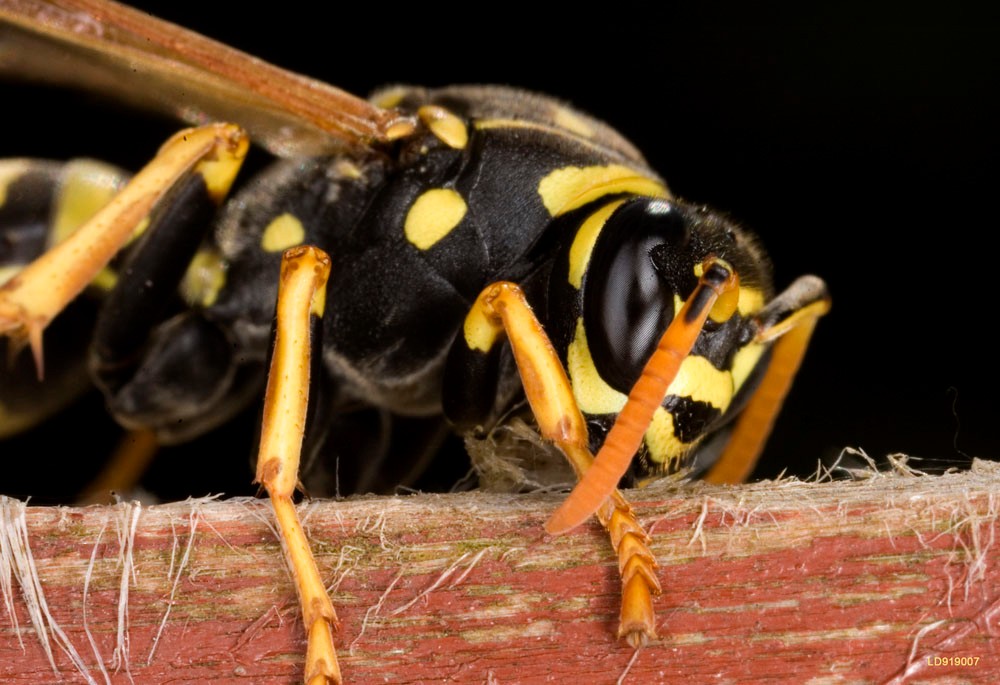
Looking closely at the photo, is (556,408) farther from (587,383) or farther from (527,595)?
(527,595)

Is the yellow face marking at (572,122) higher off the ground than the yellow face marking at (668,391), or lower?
higher

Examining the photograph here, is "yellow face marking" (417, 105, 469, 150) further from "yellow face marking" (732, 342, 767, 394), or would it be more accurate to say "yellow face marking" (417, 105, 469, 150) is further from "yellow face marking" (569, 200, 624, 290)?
"yellow face marking" (732, 342, 767, 394)

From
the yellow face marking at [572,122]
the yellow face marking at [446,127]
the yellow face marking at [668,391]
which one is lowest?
the yellow face marking at [668,391]

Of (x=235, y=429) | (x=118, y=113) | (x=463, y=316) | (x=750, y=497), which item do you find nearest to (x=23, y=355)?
(x=118, y=113)

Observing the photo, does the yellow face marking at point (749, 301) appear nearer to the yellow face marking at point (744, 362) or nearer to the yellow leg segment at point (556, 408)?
the yellow face marking at point (744, 362)

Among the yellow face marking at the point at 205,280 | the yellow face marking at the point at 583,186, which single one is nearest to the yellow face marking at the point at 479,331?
the yellow face marking at the point at 583,186

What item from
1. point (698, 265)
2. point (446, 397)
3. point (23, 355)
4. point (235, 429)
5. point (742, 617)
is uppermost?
point (698, 265)

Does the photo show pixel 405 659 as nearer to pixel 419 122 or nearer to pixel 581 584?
pixel 581 584
